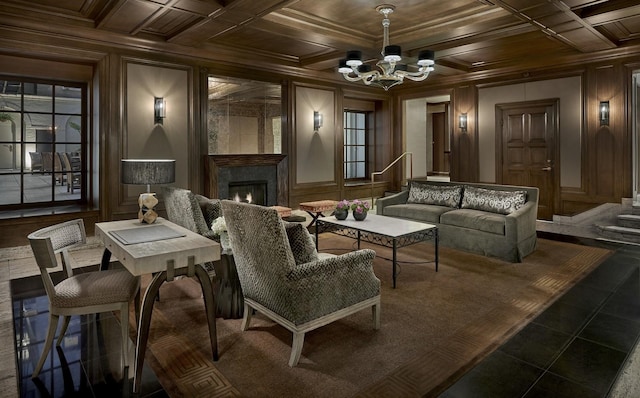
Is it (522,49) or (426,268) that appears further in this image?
(522,49)

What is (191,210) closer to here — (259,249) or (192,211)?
(192,211)

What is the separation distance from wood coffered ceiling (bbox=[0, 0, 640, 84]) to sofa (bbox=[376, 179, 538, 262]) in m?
1.99

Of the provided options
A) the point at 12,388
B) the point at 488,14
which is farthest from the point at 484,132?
the point at 12,388

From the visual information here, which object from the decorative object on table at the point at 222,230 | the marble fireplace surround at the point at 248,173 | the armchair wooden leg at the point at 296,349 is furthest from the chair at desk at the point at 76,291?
the marble fireplace surround at the point at 248,173

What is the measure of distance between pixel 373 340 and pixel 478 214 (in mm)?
2962

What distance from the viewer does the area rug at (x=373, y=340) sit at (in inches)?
88.7

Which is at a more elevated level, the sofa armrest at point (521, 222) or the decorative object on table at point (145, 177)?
the decorative object on table at point (145, 177)

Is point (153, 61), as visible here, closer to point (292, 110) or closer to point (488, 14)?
point (292, 110)

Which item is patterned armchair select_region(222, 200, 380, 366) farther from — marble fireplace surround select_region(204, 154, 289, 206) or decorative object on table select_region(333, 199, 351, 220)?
marble fireplace surround select_region(204, 154, 289, 206)

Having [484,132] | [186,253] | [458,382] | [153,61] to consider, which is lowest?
[458,382]

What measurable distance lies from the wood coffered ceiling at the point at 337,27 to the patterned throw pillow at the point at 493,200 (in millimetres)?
1970

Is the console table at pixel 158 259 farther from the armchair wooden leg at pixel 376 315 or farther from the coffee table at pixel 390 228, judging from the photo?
the coffee table at pixel 390 228

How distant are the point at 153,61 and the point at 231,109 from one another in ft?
4.30

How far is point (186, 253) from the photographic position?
2.37 meters
